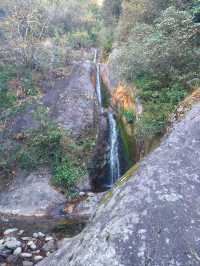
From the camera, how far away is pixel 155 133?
10.8 meters

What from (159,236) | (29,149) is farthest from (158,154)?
(29,149)

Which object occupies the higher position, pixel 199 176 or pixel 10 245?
pixel 199 176

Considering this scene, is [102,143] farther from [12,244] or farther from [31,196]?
[12,244]

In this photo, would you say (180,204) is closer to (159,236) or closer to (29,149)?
(159,236)

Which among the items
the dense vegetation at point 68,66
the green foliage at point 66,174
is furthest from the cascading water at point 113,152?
the green foliage at point 66,174

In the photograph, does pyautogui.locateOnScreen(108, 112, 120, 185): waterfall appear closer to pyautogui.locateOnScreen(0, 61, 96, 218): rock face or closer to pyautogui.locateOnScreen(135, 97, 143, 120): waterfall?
pyautogui.locateOnScreen(0, 61, 96, 218): rock face

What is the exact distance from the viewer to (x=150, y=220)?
4.81 metres

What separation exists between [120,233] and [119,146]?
36.8 feet

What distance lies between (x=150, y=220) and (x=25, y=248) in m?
6.04

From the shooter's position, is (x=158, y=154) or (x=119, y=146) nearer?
(x=158, y=154)

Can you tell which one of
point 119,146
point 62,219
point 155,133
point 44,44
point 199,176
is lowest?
point 62,219

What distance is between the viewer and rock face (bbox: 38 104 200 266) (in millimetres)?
4461

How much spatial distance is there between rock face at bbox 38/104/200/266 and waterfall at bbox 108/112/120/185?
899 centimetres

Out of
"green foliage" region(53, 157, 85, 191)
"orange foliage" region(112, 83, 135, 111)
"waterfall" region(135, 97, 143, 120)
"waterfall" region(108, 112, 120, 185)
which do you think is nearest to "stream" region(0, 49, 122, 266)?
"green foliage" region(53, 157, 85, 191)
